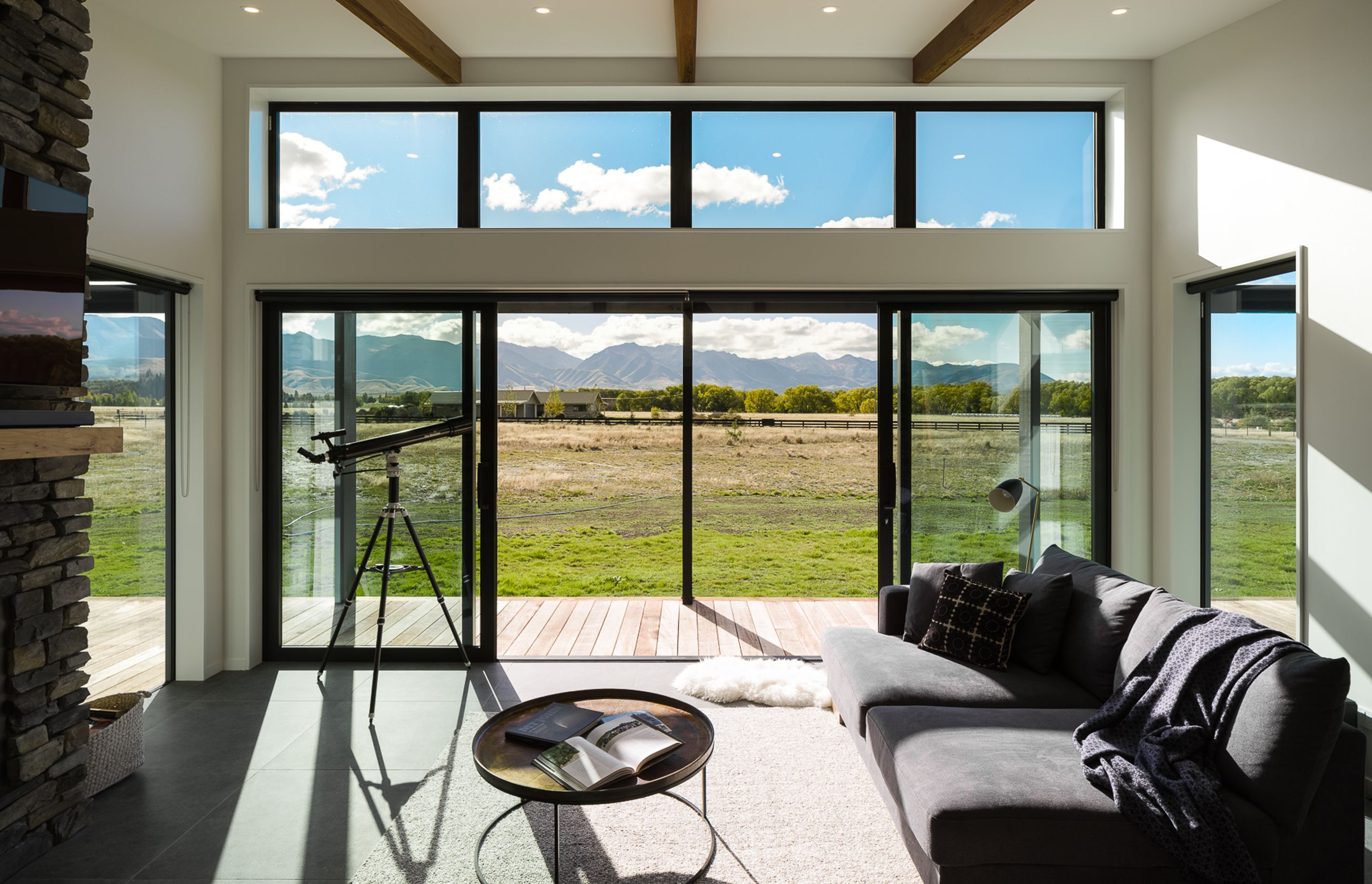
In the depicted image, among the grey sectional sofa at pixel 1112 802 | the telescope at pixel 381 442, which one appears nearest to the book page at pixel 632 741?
the grey sectional sofa at pixel 1112 802

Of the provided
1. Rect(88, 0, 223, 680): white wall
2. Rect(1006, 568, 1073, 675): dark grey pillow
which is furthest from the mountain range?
Rect(1006, 568, 1073, 675): dark grey pillow

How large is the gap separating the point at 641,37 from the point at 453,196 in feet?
4.46

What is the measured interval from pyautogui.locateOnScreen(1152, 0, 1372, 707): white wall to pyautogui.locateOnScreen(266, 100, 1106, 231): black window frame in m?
0.61

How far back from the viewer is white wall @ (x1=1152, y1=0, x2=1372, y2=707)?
Answer: 288 centimetres

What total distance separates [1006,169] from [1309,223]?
1510 millimetres

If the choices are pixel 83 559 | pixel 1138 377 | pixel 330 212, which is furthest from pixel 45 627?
pixel 1138 377

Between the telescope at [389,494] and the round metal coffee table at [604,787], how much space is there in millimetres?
1377

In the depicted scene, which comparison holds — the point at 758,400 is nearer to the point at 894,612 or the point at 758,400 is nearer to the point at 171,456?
the point at 894,612

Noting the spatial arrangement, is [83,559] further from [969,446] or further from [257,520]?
[969,446]

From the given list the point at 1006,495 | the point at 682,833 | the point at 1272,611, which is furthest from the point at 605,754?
the point at 1272,611

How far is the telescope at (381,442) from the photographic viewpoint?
3.62 m

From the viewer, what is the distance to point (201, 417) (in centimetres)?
390

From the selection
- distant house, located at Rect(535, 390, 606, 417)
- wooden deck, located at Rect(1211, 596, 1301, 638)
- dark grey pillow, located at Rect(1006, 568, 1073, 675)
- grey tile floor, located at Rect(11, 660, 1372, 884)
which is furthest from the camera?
distant house, located at Rect(535, 390, 606, 417)

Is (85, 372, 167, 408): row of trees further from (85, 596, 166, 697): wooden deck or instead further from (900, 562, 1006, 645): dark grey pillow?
(900, 562, 1006, 645): dark grey pillow
